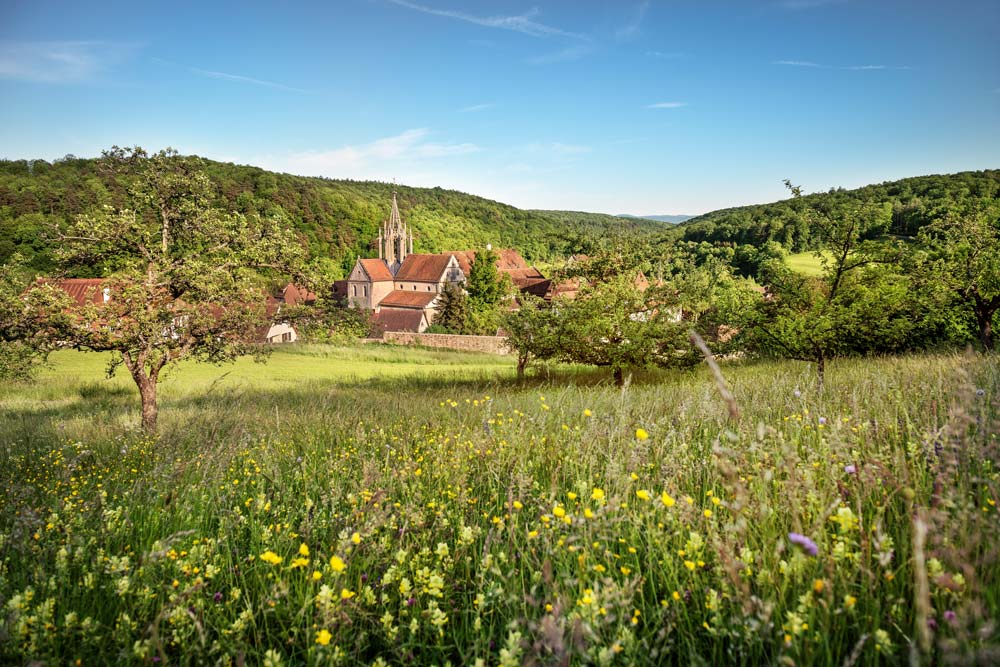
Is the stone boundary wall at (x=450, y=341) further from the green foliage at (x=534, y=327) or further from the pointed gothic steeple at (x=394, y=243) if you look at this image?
the pointed gothic steeple at (x=394, y=243)

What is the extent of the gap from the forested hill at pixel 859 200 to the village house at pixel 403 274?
1312 inches

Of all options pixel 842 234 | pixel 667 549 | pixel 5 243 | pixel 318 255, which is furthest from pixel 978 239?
pixel 318 255

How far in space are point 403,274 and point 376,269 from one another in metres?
4.83

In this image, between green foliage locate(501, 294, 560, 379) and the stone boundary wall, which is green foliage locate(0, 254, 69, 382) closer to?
green foliage locate(501, 294, 560, 379)

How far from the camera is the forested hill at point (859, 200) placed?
12195 millimetres

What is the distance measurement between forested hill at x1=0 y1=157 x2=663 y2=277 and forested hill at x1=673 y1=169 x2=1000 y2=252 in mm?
8392

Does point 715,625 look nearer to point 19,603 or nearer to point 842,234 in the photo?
point 19,603

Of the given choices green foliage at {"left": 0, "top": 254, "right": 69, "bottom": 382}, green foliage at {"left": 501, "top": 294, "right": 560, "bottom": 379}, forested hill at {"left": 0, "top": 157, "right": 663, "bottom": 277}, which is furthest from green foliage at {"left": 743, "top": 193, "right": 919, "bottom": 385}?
green foliage at {"left": 0, "top": 254, "right": 69, "bottom": 382}

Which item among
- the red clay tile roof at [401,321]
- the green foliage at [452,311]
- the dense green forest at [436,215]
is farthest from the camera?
Answer: the red clay tile roof at [401,321]

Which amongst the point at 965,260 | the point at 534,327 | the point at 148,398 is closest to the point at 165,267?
the point at 148,398

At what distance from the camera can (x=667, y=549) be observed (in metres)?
2.61

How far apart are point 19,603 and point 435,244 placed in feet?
466

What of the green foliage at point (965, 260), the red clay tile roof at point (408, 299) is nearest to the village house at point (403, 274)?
the red clay tile roof at point (408, 299)

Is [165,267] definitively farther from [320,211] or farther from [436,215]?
[436,215]
